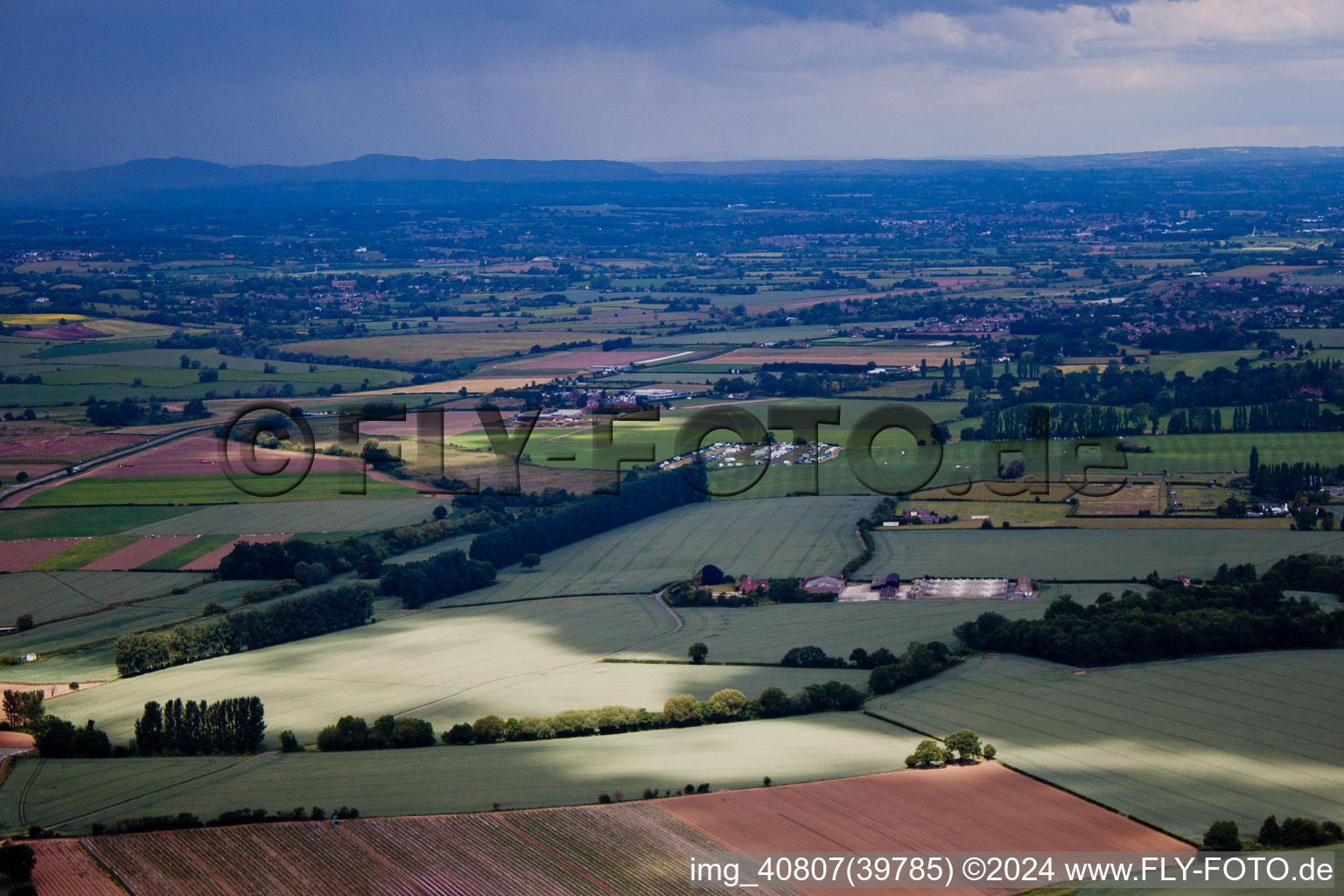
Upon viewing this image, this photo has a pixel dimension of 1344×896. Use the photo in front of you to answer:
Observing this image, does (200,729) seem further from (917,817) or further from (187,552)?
(187,552)

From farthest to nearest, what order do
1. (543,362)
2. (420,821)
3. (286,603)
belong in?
(543,362) < (286,603) < (420,821)

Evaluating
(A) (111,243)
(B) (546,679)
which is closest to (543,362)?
(B) (546,679)

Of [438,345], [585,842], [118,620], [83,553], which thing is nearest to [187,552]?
[83,553]

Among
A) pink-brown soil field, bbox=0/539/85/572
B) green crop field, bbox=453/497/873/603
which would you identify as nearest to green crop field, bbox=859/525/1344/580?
green crop field, bbox=453/497/873/603

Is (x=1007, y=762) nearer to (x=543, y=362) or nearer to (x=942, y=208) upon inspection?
(x=543, y=362)

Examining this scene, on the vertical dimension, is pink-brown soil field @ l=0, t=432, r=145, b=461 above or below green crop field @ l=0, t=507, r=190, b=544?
above

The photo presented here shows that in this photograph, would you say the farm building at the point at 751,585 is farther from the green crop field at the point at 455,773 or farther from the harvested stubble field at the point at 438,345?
the harvested stubble field at the point at 438,345

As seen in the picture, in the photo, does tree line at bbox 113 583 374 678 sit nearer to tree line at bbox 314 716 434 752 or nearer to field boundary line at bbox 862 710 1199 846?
tree line at bbox 314 716 434 752

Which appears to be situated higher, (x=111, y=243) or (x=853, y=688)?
(x=111, y=243)
